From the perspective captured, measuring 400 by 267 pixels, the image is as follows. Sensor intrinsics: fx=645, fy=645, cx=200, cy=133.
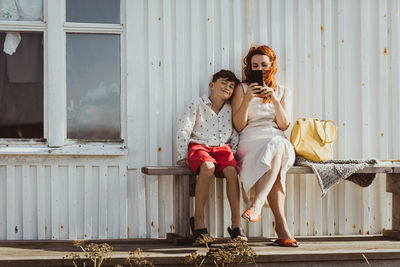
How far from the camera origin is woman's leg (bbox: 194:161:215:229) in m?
5.09

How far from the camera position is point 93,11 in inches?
222

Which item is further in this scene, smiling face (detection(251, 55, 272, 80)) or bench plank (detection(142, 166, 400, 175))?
smiling face (detection(251, 55, 272, 80))

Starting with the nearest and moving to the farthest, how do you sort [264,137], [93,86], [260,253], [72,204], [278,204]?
[260,253]
[278,204]
[264,137]
[72,204]
[93,86]

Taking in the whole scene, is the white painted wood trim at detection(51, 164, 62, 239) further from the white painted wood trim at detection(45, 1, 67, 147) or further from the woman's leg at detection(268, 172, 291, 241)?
the woman's leg at detection(268, 172, 291, 241)

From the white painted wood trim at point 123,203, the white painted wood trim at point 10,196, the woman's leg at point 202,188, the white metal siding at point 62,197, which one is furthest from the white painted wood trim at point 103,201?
the woman's leg at point 202,188

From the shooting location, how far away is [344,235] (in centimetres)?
593

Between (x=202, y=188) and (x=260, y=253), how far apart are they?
768mm

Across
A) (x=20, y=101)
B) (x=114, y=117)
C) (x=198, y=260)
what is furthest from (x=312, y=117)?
(x=20, y=101)

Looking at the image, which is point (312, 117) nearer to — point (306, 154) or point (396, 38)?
point (306, 154)

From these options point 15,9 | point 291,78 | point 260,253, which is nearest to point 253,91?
point 291,78

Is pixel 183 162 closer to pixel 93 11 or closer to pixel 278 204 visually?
pixel 278 204

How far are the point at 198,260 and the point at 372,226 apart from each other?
2354 mm

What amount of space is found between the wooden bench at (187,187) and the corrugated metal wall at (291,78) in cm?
25

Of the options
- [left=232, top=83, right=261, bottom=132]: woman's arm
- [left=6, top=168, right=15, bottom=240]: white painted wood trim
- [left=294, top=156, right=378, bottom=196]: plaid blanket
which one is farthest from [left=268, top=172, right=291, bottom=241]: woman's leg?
[left=6, top=168, right=15, bottom=240]: white painted wood trim
